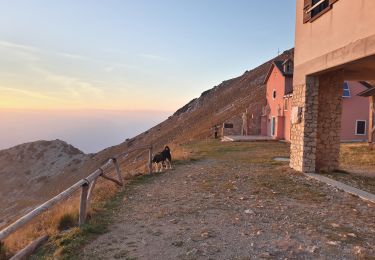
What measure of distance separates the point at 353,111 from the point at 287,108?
538cm

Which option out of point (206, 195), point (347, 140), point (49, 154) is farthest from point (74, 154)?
point (206, 195)

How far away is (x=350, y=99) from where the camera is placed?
30.7 metres

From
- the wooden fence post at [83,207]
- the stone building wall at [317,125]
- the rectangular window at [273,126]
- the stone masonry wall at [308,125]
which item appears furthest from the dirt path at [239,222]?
the rectangular window at [273,126]

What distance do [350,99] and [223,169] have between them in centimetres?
2002

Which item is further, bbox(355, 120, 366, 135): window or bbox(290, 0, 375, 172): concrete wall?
bbox(355, 120, 366, 135): window

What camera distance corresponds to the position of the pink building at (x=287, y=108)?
30828 mm

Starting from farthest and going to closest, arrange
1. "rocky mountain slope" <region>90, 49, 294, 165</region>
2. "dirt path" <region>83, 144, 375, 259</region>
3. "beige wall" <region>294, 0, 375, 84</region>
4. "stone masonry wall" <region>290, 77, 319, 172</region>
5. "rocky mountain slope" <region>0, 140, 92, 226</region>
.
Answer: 1. "rocky mountain slope" <region>90, 49, 294, 165</region>
2. "rocky mountain slope" <region>0, 140, 92, 226</region>
3. "stone masonry wall" <region>290, 77, 319, 172</region>
4. "beige wall" <region>294, 0, 375, 84</region>
5. "dirt path" <region>83, 144, 375, 259</region>

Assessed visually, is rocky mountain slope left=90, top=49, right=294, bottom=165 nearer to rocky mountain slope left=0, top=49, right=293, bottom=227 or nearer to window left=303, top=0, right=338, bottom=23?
rocky mountain slope left=0, top=49, right=293, bottom=227

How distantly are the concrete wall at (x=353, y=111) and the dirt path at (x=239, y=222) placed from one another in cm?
2056

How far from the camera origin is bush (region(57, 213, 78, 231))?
314 inches

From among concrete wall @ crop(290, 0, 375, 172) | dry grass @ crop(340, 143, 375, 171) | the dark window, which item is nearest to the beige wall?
concrete wall @ crop(290, 0, 375, 172)

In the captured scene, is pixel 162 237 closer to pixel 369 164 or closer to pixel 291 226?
pixel 291 226

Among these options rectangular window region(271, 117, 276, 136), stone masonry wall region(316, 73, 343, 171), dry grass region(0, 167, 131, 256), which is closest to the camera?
dry grass region(0, 167, 131, 256)

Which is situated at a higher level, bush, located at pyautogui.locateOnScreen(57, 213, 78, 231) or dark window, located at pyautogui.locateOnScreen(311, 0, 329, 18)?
dark window, located at pyautogui.locateOnScreen(311, 0, 329, 18)
